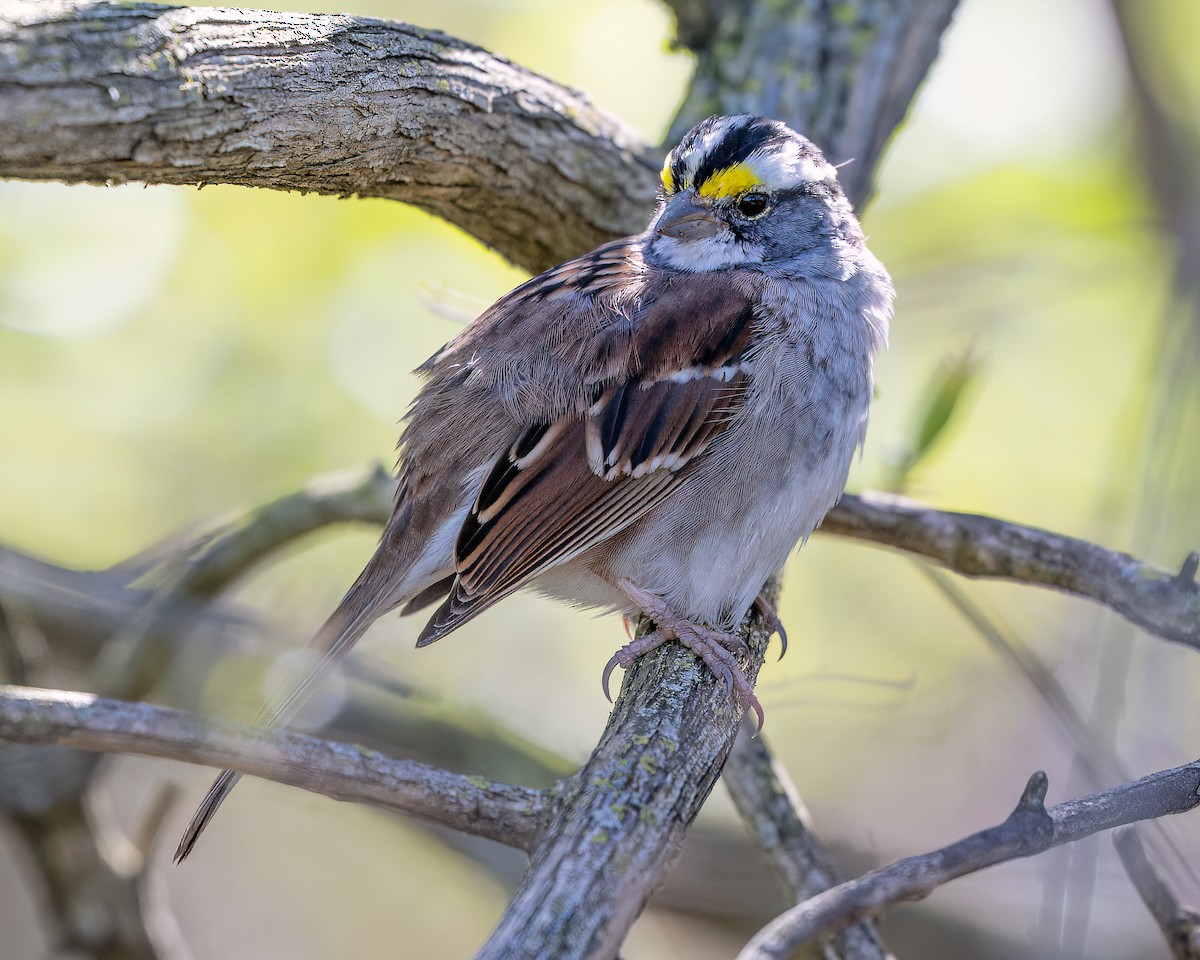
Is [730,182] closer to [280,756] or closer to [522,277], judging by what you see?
[522,277]

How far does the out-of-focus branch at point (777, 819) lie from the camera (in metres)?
2.59

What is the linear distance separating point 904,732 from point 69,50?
10.2 feet

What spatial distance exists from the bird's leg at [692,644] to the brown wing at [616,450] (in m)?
0.18

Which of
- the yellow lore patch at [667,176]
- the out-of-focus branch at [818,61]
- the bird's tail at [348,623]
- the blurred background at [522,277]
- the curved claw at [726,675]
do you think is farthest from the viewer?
the blurred background at [522,277]

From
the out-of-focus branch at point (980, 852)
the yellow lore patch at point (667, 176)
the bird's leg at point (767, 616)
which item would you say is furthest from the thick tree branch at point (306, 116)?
the out-of-focus branch at point (980, 852)

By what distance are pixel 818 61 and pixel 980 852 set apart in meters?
2.33

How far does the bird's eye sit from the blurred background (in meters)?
1.04

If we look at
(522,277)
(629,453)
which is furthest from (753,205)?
(522,277)

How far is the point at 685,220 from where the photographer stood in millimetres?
2822

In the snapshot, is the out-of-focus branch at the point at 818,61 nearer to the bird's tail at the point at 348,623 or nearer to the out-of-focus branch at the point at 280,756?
the bird's tail at the point at 348,623

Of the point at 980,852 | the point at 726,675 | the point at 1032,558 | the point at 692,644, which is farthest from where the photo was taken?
the point at 1032,558

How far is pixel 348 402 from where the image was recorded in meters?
4.38

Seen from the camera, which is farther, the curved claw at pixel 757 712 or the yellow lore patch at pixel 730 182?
the yellow lore patch at pixel 730 182

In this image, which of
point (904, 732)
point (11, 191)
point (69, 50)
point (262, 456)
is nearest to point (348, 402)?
point (262, 456)
